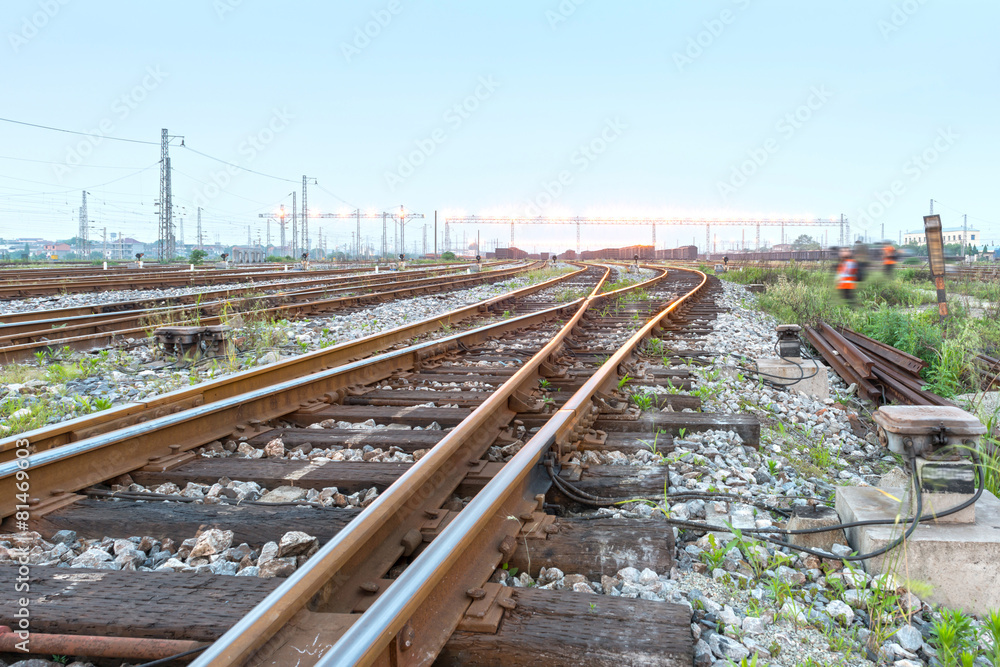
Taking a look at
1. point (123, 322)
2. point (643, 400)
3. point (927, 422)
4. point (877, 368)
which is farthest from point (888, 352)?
point (123, 322)

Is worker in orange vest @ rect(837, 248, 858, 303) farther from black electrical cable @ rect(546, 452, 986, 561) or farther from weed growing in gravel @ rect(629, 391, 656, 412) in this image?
black electrical cable @ rect(546, 452, 986, 561)

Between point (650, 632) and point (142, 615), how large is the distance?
1486 millimetres

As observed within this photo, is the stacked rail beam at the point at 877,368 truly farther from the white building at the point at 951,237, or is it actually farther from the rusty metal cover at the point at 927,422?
the white building at the point at 951,237

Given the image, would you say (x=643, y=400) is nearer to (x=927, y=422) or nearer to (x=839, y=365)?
(x=927, y=422)

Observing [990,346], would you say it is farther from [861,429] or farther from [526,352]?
[526,352]

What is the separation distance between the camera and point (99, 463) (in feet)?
10.4

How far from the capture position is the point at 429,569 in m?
1.90

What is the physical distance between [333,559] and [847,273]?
810 cm

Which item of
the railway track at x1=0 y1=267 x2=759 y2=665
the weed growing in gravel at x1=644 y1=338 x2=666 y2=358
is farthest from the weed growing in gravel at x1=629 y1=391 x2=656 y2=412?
the weed growing in gravel at x1=644 y1=338 x2=666 y2=358

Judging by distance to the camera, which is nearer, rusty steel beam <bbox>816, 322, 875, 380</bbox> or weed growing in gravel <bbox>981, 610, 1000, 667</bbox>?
weed growing in gravel <bbox>981, 610, 1000, 667</bbox>

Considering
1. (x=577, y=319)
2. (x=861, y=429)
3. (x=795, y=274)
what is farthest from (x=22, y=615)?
(x=795, y=274)

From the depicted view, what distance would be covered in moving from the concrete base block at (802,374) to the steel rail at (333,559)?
129 inches

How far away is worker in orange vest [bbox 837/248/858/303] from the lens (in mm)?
8156

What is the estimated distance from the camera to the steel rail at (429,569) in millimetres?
1565
